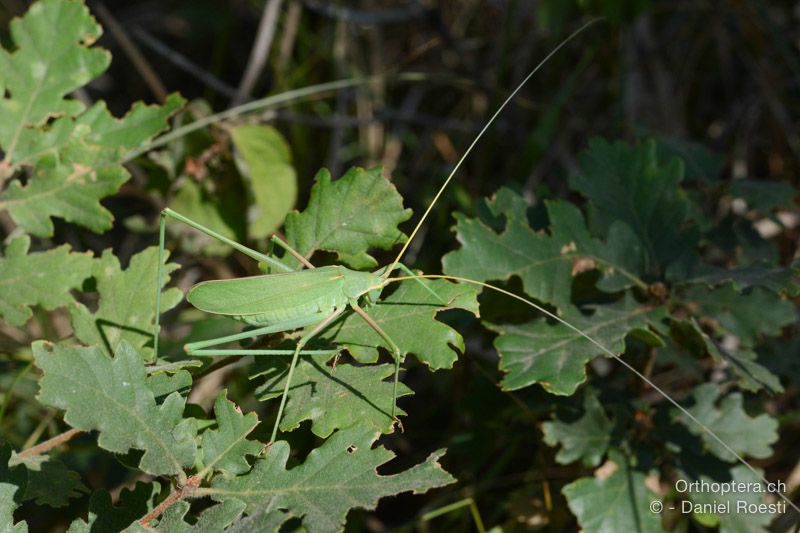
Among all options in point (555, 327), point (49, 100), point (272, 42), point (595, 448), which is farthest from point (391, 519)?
point (272, 42)

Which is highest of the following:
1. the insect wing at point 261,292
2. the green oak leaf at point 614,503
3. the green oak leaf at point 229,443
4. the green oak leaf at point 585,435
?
the insect wing at point 261,292

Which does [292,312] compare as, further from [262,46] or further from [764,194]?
[262,46]

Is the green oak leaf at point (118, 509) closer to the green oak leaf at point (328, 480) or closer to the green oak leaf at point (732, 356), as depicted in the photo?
the green oak leaf at point (328, 480)

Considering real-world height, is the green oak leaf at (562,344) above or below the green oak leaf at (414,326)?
below

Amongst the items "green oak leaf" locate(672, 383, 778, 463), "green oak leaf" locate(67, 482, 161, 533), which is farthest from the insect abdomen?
"green oak leaf" locate(672, 383, 778, 463)

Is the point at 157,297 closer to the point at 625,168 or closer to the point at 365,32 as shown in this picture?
the point at 625,168

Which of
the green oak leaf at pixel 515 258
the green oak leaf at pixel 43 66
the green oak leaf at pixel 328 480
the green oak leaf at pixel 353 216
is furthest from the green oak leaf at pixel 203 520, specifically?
the green oak leaf at pixel 43 66
